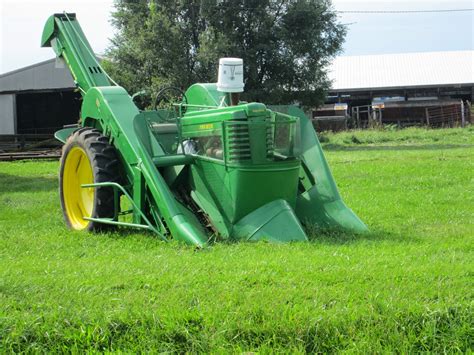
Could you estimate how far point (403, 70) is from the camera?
47188 mm

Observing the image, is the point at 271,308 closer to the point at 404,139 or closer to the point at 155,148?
the point at 155,148

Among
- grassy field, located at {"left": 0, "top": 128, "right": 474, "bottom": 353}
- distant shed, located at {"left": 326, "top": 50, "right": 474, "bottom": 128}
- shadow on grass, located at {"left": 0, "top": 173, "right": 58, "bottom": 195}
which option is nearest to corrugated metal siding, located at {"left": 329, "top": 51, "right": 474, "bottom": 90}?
distant shed, located at {"left": 326, "top": 50, "right": 474, "bottom": 128}

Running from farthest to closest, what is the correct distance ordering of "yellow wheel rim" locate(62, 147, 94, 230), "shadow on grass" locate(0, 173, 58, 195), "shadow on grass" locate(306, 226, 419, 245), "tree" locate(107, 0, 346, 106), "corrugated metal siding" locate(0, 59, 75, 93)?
1. "corrugated metal siding" locate(0, 59, 75, 93)
2. "tree" locate(107, 0, 346, 106)
3. "shadow on grass" locate(0, 173, 58, 195)
4. "yellow wheel rim" locate(62, 147, 94, 230)
5. "shadow on grass" locate(306, 226, 419, 245)

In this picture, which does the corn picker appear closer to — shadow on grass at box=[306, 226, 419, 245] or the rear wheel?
the rear wheel

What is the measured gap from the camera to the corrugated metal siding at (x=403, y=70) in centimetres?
4488

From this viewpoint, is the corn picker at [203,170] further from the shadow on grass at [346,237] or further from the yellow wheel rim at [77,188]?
the shadow on grass at [346,237]

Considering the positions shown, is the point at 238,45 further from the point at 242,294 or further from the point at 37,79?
the point at 242,294

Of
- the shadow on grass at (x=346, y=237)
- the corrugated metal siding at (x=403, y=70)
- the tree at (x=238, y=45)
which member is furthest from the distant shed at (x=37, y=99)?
the shadow on grass at (x=346, y=237)

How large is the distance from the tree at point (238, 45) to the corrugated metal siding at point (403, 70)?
1044 centimetres

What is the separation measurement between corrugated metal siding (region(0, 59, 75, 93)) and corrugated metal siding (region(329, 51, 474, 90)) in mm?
16314

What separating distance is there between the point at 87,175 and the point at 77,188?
0.89ft

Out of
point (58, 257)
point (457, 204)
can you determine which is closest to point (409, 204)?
point (457, 204)

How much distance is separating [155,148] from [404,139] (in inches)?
1008

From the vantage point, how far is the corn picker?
23.9 feet
